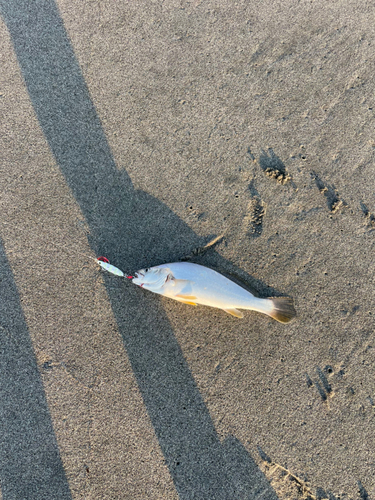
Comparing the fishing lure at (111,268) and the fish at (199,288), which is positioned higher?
the fish at (199,288)

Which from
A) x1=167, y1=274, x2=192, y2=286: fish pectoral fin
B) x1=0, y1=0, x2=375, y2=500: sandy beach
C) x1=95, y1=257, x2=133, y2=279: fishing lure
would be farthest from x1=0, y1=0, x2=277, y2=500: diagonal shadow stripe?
x1=167, y1=274, x2=192, y2=286: fish pectoral fin

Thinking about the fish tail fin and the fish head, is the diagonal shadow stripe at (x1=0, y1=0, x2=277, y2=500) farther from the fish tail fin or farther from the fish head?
the fish tail fin

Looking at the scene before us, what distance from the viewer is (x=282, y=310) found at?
249 cm

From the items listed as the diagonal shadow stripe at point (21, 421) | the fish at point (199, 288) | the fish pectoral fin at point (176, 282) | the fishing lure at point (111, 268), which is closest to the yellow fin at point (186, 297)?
the fish at point (199, 288)

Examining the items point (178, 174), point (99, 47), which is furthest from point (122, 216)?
point (99, 47)

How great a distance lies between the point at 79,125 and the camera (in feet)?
9.17

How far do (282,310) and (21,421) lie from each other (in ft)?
8.70

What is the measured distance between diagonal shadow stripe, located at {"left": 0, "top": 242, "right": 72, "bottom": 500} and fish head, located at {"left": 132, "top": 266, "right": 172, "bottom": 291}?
1249 millimetres

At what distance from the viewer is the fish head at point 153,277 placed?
7.95 ft

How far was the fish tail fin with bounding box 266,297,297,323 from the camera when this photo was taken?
8.14 feet

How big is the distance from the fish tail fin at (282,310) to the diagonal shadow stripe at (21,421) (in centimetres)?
231

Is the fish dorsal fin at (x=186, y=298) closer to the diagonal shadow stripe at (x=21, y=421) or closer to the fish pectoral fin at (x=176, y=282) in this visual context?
the fish pectoral fin at (x=176, y=282)

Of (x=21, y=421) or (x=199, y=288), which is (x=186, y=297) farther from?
(x=21, y=421)

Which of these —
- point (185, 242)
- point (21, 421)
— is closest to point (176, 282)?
point (185, 242)
